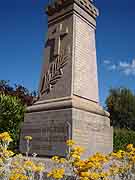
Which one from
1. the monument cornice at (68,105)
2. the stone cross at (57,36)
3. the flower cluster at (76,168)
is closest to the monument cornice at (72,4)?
the stone cross at (57,36)

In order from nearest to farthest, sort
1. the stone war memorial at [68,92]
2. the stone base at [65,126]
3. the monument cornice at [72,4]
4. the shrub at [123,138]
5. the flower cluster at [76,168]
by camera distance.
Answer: the flower cluster at [76,168] < the stone base at [65,126] < the stone war memorial at [68,92] < the monument cornice at [72,4] < the shrub at [123,138]

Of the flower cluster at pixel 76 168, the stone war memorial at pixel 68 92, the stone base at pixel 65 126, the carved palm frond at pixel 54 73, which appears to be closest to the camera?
the flower cluster at pixel 76 168

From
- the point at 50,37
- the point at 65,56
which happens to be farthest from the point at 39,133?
the point at 50,37

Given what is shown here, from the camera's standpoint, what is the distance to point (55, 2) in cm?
913

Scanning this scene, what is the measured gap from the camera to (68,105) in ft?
22.6

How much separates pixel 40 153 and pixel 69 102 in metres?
1.83

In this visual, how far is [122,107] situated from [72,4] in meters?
23.7

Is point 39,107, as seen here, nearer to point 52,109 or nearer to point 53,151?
point 52,109

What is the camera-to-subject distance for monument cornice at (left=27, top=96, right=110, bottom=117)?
697cm

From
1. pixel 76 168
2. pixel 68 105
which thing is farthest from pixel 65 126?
pixel 76 168

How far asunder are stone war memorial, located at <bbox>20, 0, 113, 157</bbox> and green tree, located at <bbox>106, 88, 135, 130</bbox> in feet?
73.1

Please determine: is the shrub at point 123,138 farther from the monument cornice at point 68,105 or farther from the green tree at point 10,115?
the monument cornice at point 68,105

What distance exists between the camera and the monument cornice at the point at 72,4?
8574mm

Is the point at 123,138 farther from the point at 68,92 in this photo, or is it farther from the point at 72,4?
→ the point at 72,4
